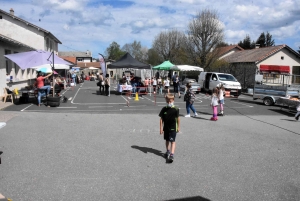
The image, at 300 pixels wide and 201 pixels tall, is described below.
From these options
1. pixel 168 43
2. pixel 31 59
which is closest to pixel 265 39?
pixel 168 43

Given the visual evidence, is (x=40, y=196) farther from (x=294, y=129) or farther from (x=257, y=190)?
(x=294, y=129)

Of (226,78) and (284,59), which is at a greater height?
(284,59)

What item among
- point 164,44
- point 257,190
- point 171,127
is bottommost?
point 257,190

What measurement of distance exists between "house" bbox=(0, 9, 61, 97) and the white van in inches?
511

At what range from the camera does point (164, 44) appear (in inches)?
2354

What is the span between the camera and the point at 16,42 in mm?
19078

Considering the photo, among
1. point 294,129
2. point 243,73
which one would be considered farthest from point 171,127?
point 243,73

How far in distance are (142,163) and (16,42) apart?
56.0 feet

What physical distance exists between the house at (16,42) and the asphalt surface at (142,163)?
9.35 meters

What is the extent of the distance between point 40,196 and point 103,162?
1.69 meters

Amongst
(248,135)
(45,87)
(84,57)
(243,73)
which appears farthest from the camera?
(84,57)

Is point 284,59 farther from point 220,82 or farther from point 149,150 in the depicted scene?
point 149,150

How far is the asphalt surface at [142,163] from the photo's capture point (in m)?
4.28

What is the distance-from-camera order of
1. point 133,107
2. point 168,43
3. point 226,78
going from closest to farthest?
1. point 133,107
2. point 226,78
3. point 168,43
